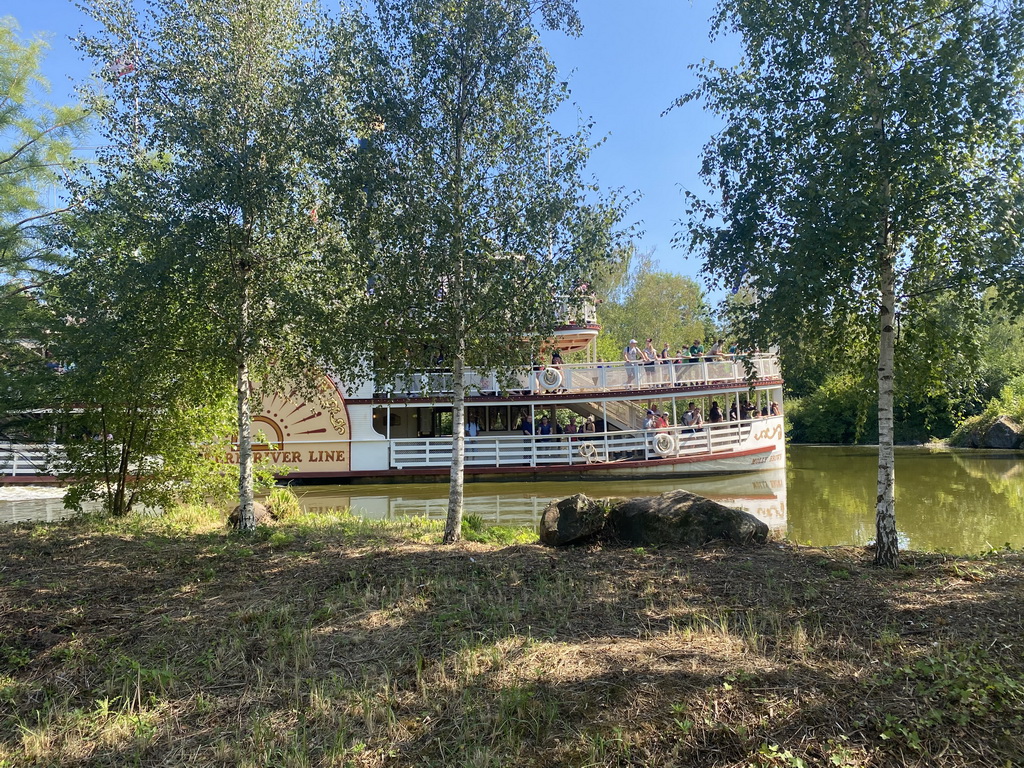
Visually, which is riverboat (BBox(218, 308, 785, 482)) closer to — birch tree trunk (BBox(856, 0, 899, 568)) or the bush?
the bush

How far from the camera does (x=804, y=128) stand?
223 inches

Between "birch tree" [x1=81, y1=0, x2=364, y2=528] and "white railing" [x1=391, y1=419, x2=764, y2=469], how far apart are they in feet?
34.8

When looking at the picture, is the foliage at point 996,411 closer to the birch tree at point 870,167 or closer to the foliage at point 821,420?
the foliage at point 821,420

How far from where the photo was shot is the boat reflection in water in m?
13.6

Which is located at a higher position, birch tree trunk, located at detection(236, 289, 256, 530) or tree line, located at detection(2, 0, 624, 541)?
tree line, located at detection(2, 0, 624, 541)

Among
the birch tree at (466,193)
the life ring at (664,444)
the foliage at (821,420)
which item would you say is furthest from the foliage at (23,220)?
the foliage at (821,420)

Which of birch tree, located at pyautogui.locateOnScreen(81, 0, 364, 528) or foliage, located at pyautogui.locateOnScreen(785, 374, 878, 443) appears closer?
birch tree, located at pyautogui.locateOnScreen(81, 0, 364, 528)

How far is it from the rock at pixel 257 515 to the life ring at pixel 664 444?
11570mm

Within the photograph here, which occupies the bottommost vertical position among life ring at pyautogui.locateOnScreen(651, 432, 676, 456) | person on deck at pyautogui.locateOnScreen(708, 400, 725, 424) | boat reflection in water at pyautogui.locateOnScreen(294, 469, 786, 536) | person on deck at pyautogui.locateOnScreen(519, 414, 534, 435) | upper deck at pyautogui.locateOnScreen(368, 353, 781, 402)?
boat reflection in water at pyautogui.locateOnScreen(294, 469, 786, 536)

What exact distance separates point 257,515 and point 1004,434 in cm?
3085

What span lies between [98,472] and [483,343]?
257 inches

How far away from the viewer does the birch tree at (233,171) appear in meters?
7.27

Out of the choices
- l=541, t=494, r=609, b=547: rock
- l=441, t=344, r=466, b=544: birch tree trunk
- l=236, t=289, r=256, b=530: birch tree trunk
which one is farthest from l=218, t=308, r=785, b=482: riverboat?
l=541, t=494, r=609, b=547: rock

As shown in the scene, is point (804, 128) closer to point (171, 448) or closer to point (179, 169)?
point (179, 169)
